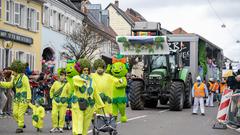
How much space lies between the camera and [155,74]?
24.2m

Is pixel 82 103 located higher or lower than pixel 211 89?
higher

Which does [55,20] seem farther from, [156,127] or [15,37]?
[156,127]

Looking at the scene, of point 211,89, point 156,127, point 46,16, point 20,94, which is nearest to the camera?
point 20,94

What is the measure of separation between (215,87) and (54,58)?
1457cm

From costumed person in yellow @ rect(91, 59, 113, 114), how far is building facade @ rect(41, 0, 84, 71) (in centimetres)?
Answer: 2588

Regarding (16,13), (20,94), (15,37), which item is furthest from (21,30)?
(20,94)

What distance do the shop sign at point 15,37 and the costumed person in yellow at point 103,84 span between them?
2101 centimetres

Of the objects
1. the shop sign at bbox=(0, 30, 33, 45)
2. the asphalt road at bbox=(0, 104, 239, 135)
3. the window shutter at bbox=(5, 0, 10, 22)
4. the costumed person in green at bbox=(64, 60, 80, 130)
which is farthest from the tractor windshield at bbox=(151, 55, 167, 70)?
the window shutter at bbox=(5, 0, 10, 22)

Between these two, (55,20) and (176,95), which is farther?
(55,20)

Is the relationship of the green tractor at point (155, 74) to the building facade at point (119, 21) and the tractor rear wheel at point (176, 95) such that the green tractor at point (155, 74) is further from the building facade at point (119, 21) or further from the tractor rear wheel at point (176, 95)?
the building facade at point (119, 21)

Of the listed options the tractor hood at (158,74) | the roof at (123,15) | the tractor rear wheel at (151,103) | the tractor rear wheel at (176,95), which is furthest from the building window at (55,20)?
the roof at (123,15)

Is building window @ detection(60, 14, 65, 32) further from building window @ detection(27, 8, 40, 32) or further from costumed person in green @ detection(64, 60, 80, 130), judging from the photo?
costumed person in green @ detection(64, 60, 80, 130)

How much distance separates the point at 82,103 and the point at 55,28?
33469 millimetres

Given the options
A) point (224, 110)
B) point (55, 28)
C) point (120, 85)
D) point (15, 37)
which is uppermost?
point (55, 28)
